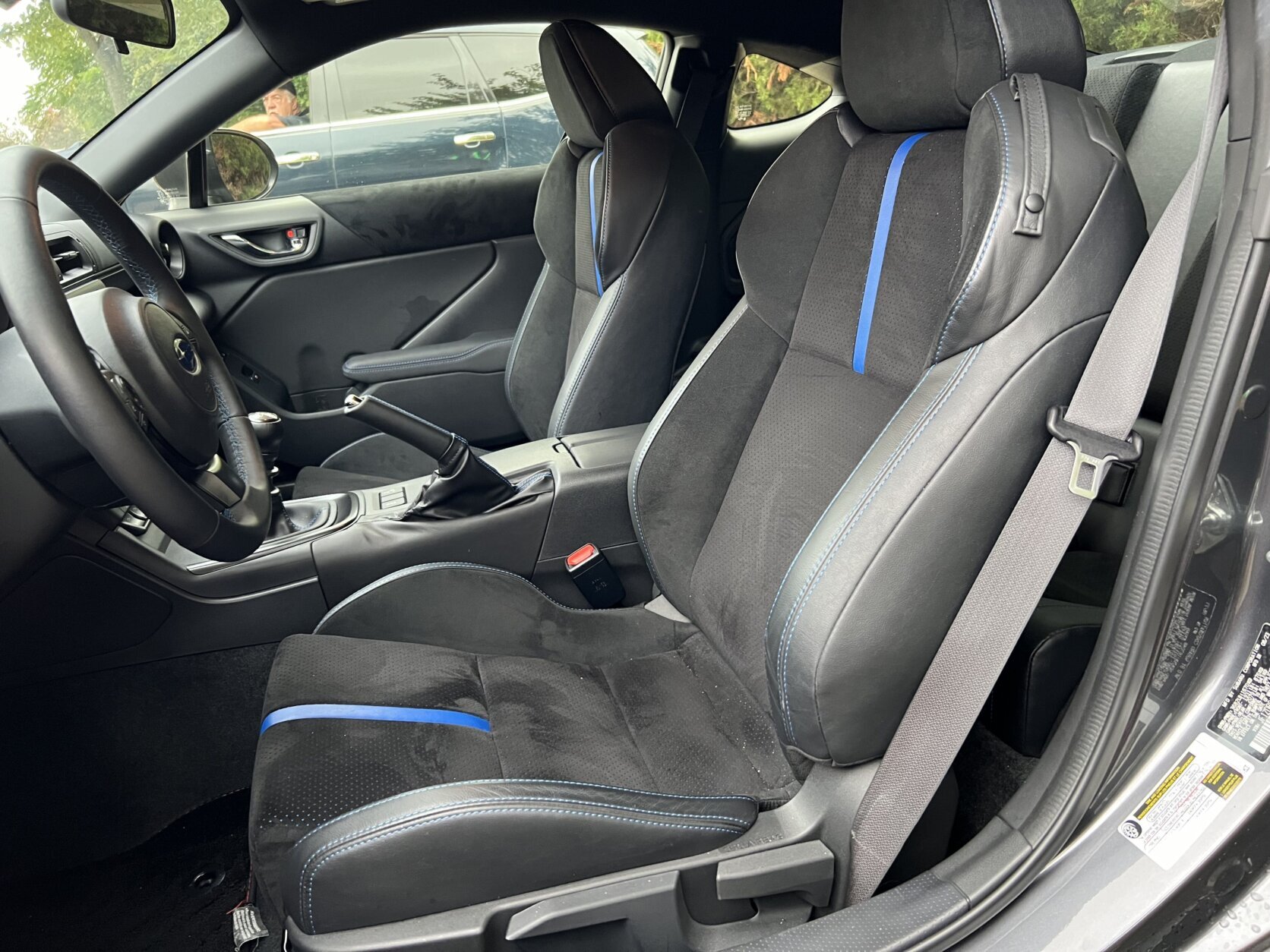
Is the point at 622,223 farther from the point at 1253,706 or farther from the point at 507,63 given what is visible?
the point at 1253,706

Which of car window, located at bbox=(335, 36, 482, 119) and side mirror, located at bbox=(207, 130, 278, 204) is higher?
car window, located at bbox=(335, 36, 482, 119)

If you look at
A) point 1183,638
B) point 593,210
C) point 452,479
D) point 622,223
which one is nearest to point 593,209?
point 593,210

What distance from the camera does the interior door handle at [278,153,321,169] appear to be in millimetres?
2530

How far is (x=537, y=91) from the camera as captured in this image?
2615 millimetres

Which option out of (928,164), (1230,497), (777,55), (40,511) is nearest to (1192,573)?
(1230,497)

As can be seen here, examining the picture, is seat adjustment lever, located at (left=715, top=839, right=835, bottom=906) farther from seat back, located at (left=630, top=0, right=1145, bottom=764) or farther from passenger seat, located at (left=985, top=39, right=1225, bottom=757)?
passenger seat, located at (left=985, top=39, right=1225, bottom=757)

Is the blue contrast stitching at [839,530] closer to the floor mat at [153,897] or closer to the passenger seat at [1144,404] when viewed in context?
the passenger seat at [1144,404]

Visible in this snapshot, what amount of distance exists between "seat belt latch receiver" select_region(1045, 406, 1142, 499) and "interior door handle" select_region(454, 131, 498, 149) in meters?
2.12

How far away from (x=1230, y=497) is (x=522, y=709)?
867mm

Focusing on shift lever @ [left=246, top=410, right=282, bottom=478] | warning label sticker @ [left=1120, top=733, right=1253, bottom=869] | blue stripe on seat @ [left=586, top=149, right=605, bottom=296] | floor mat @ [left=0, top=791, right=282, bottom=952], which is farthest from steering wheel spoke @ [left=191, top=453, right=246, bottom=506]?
warning label sticker @ [left=1120, top=733, right=1253, bottom=869]

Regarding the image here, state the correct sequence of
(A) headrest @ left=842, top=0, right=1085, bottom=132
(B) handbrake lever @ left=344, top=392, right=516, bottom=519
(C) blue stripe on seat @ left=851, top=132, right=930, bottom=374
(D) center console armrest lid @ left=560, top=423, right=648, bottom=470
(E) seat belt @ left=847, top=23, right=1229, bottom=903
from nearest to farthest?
(E) seat belt @ left=847, top=23, right=1229, bottom=903 < (A) headrest @ left=842, top=0, right=1085, bottom=132 < (C) blue stripe on seat @ left=851, top=132, right=930, bottom=374 < (B) handbrake lever @ left=344, top=392, right=516, bottom=519 < (D) center console armrest lid @ left=560, top=423, right=648, bottom=470

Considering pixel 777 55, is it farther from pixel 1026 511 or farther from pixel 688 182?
pixel 1026 511

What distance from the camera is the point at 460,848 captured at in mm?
992

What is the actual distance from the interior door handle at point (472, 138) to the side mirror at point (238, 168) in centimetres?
49
